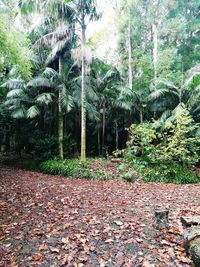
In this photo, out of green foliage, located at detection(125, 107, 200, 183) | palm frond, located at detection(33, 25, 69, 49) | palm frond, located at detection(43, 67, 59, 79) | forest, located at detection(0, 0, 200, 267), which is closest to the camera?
forest, located at detection(0, 0, 200, 267)

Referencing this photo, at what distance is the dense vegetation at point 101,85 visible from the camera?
1077 cm

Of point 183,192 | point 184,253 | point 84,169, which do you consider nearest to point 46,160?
point 84,169

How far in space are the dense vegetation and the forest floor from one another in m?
3.67

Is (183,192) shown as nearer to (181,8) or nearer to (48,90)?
(48,90)

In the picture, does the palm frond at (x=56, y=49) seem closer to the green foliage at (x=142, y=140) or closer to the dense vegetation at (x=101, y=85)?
the dense vegetation at (x=101, y=85)

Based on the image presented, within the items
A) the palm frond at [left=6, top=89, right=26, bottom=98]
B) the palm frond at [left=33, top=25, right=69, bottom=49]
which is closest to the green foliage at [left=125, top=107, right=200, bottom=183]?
the palm frond at [left=33, top=25, right=69, bottom=49]

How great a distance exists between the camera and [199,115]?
13359mm

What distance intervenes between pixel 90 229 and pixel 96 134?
12925mm

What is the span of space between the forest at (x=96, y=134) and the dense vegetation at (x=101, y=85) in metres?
0.07

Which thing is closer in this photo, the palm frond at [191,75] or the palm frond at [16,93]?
the palm frond at [191,75]

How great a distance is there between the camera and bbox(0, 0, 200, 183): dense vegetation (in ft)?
35.3

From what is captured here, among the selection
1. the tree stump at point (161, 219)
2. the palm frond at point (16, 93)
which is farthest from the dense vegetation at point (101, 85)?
the tree stump at point (161, 219)

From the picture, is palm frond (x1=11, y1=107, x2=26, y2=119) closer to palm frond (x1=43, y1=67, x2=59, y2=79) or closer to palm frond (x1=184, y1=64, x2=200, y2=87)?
palm frond (x1=43, y1=67, x2=59, y2=79)

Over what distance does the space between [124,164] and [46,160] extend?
14.3 feet
